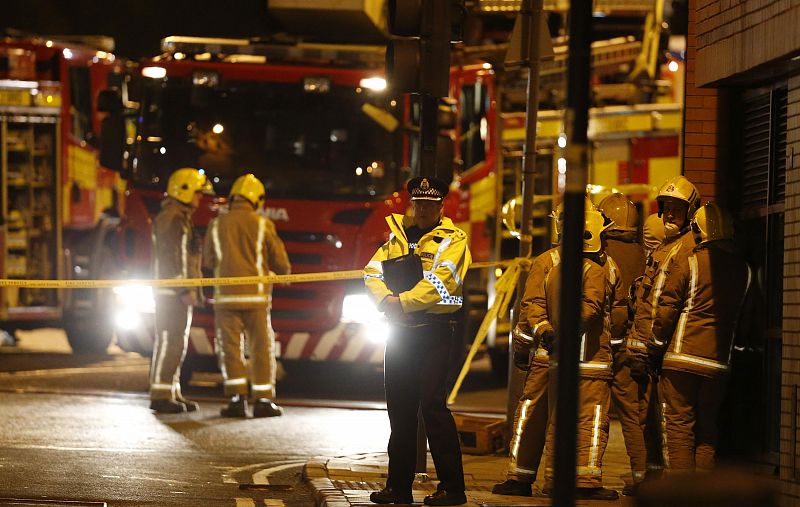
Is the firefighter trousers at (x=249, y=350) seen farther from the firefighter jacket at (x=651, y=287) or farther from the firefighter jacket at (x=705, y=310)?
the firefighter jacket at (x=705, y=310)

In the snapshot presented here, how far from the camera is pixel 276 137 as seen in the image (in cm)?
1455

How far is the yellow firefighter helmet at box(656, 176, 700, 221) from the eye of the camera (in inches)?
340

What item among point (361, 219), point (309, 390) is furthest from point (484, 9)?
point (309, 390)

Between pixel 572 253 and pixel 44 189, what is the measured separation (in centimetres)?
1372

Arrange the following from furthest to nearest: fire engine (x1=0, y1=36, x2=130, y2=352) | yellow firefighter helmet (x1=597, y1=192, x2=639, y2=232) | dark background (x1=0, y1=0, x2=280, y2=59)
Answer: dark background (x1=0, y1=0, x2=280, y2=59) → fire engine (x1=0, y1=36, x2=130, y2=352) → yellow firefighter helmet (x1=597, y1=192, x2=639, y2=232)

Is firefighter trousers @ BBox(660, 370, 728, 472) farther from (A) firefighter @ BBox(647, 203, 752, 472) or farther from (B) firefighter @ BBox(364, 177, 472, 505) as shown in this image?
(B) firefighter @ BBox(364, 177, 472, 505)

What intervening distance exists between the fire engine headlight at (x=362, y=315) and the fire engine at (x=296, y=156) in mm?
12

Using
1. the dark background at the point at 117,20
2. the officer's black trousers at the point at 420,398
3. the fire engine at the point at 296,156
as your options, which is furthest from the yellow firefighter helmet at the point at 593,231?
the dark background at the point at 117,20

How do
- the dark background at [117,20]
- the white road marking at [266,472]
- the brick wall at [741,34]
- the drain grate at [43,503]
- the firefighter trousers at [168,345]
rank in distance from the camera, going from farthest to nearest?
Answer: the dark background at [117,20] < the firefighter trousers at [168,345] < the white road marking at [266,472] < the drain grate at [43,503] < the brick wall at [741,34]

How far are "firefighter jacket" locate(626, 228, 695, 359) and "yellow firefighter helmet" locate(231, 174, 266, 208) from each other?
16.1ft

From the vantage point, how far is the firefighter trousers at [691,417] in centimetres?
829

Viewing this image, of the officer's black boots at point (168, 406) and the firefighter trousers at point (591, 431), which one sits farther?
the officer's black boots at point (168, 406)

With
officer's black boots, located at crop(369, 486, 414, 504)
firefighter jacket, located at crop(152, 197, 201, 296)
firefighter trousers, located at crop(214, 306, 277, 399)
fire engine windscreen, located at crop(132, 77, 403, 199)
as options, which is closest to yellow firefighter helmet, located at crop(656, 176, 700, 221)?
officer's black boots, located at crop(369, 486, 414, 504)

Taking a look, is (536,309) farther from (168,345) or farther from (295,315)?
(295,315)
